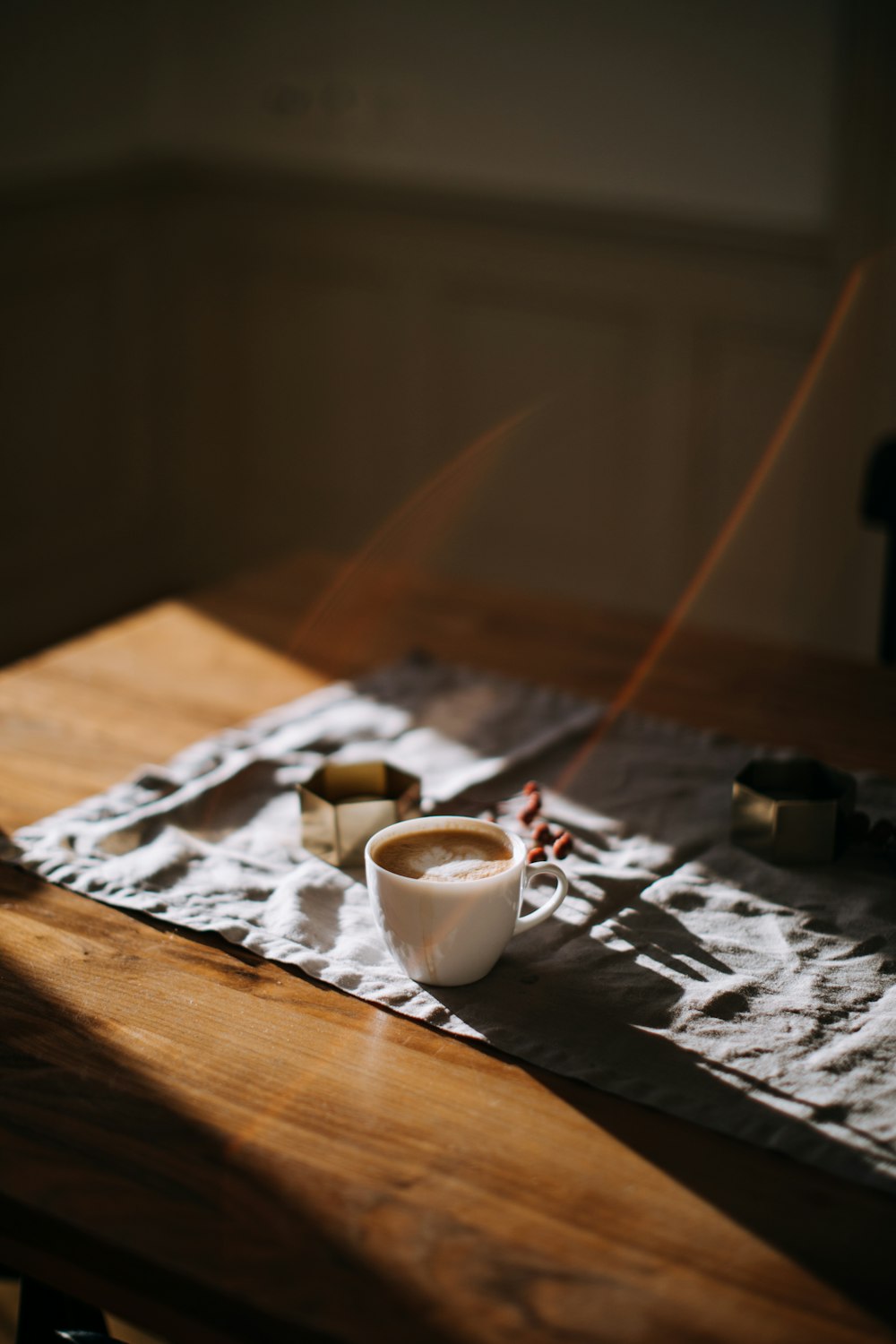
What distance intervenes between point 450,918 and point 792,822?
1.02ft

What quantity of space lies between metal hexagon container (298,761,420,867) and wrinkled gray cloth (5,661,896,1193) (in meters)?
0.02

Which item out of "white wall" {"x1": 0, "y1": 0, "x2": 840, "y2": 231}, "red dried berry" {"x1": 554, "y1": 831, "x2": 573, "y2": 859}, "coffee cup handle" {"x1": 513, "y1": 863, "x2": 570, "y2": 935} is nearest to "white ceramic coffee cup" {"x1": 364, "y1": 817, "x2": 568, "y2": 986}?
"coffee cup handle" {"x1": 513, "y1": 863, "x2": 570, "y2": 935}

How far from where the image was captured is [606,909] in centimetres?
89

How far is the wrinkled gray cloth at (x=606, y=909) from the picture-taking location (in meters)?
0.72

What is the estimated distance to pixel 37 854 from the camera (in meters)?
0.95

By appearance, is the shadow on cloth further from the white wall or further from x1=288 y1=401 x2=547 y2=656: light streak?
the white wall

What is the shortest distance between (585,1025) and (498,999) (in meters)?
0.06

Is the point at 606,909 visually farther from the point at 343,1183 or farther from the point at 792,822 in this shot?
the point at 343,1183

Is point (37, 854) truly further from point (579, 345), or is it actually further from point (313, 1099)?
point (579, 345)

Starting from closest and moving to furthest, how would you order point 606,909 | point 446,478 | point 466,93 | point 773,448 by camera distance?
point 606,909 → point 773,448 → point 466,93 → point 446,478

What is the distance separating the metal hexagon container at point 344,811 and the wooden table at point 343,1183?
14 centimetres

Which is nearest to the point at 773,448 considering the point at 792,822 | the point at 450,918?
the point at 792,822

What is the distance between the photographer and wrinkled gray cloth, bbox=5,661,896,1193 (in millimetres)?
718

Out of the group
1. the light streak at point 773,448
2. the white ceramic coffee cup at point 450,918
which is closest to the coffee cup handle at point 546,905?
the white ceramic coffee cup at point 450,918
